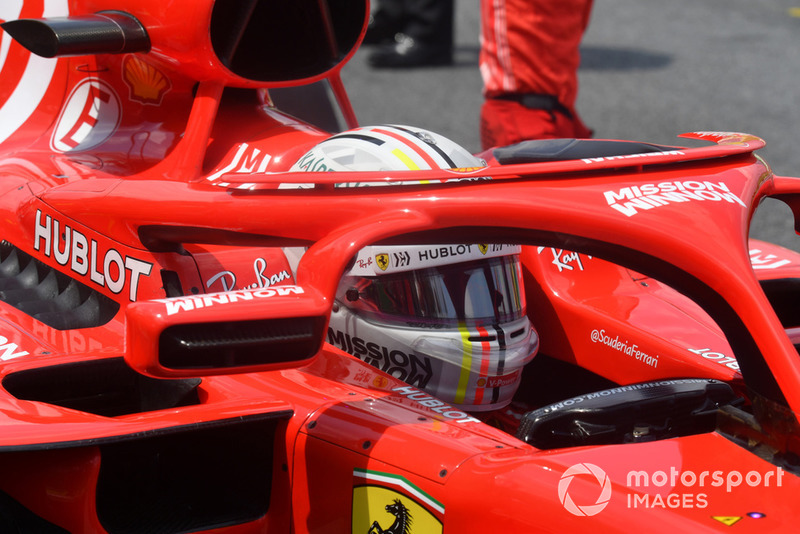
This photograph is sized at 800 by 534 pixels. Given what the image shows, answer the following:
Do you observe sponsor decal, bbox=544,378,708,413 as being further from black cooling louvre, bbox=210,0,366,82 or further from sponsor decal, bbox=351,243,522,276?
black cooling louvre, bbox=210,0,366,82

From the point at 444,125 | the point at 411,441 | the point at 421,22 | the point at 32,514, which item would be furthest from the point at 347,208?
the point at 421,22

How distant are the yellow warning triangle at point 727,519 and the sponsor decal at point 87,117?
1572mm

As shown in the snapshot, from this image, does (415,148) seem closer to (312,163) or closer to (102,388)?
(312,163)

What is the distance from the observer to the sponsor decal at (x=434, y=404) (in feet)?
5.28

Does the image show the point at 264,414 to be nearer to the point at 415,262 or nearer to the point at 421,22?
the point at 415,262

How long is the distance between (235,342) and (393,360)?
0.59 metres

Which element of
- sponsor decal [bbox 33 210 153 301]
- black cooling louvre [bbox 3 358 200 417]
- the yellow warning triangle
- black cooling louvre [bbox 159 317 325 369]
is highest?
black cooling louvre [bbox 159 317 325 369]

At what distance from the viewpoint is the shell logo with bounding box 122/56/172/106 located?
7.10 feet

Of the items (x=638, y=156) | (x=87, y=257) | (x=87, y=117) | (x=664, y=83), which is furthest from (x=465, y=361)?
(x=664, y=83)

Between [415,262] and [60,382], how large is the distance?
2.08ft

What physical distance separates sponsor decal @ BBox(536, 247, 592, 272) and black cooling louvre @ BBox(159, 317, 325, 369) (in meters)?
0.99

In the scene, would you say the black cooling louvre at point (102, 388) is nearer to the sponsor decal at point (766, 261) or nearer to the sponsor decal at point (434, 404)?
the sponsor decal at point (434, 404)

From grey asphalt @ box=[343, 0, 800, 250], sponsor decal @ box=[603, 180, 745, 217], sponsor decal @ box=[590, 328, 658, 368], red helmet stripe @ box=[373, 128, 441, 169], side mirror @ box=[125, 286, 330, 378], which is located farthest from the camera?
grey asphalt @ box=[343, 0, 800, 250]

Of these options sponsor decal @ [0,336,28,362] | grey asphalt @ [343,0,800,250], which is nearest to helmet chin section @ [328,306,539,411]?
sponsor decal @ [0,336,28,362]
